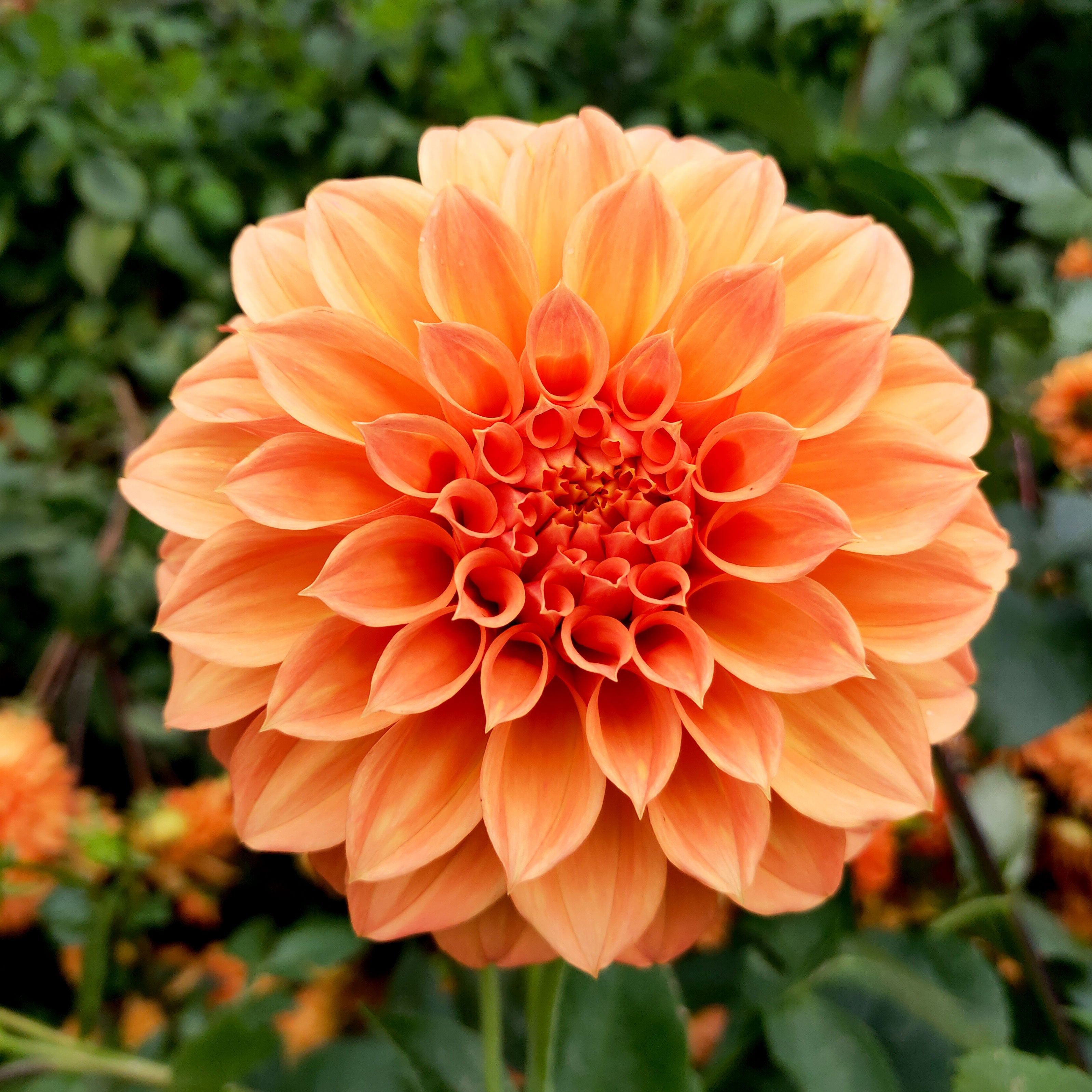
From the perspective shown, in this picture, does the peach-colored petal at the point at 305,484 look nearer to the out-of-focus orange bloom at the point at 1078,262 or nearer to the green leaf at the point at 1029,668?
the green leaf at the point at 1029,668

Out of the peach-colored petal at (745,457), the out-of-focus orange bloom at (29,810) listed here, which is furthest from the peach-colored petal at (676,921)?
the out-of-focus orange bloom at (29,810)

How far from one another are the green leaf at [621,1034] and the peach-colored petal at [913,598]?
11.2 inches

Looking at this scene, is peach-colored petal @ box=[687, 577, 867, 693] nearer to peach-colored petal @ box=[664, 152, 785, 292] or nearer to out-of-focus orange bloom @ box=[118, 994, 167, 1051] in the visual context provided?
peach-colored petal @ box=[664, 152, 785, 292]

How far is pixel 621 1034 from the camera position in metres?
0.54

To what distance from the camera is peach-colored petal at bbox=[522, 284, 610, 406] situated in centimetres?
44

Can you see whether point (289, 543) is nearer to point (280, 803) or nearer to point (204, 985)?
point (280, 803)

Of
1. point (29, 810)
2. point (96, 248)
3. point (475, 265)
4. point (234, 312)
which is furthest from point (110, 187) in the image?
point (475, 265)

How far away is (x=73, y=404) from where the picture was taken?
1.30 m

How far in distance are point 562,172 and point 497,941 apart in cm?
44

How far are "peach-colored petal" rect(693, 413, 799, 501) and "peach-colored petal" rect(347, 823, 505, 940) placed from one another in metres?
0.23

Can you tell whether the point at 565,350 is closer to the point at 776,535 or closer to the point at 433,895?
the point at 776,535

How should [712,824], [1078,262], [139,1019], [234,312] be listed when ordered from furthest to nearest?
[234,312] < [1078,262] < [139,1019] < [712,824]

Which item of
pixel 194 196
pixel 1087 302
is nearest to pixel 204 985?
pixel 194 196

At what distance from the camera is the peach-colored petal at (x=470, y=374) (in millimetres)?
426
